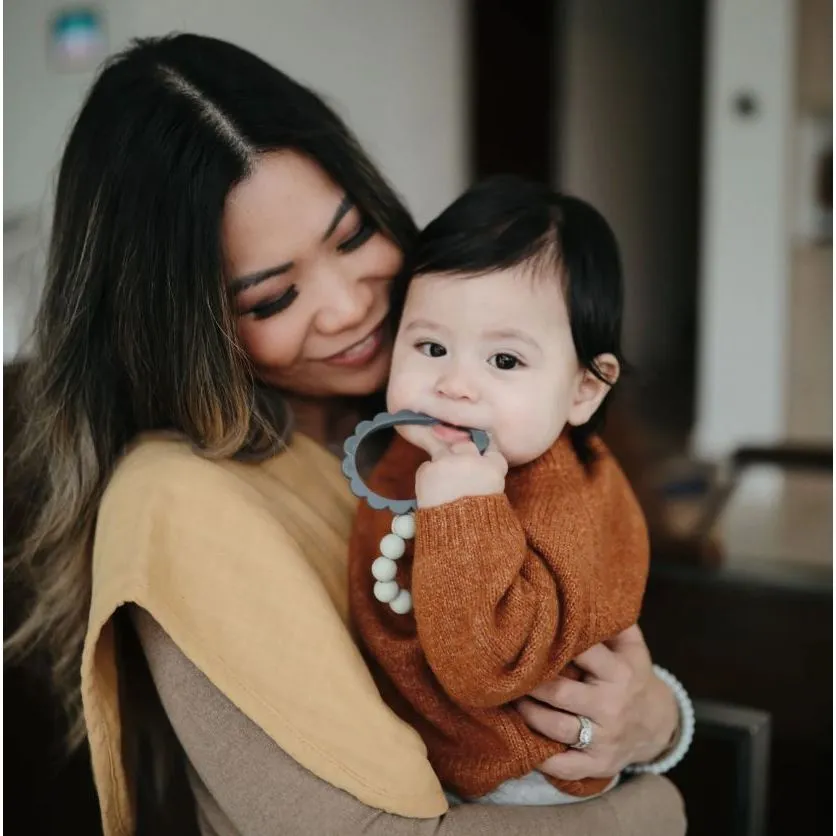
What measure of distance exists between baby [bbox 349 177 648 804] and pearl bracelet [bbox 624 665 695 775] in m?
0.09

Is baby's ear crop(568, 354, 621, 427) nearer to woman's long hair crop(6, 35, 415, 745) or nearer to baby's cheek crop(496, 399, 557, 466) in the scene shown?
baby's cheek crop(496, 399, 557, 466)

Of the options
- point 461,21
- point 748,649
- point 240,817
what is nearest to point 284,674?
point 240,817

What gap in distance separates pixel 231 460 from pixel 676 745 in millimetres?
530

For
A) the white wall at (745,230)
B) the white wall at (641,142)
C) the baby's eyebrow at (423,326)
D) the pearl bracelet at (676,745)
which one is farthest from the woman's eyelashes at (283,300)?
Answer: the white wall at (745,230)

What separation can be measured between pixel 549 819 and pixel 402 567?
246 mm

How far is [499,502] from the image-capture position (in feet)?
2.32

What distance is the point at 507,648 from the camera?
2.30 ft

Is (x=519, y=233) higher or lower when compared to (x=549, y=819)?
higher

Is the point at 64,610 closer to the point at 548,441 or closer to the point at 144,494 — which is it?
the point at 144,494

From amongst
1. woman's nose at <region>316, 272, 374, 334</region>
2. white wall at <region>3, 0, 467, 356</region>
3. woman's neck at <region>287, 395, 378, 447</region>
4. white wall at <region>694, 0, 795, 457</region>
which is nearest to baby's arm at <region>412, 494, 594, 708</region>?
woman's nose at <region>316, 272, 374, 334</region>

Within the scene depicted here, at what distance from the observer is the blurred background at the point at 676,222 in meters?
1.34

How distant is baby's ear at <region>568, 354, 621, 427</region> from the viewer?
82 centimetres

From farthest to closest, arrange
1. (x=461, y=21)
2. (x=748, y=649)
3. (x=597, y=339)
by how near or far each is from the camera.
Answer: (x=461, y=21) → (x=748, y=649) → (x=597, y=339)

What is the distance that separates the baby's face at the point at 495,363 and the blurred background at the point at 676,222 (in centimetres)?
56
